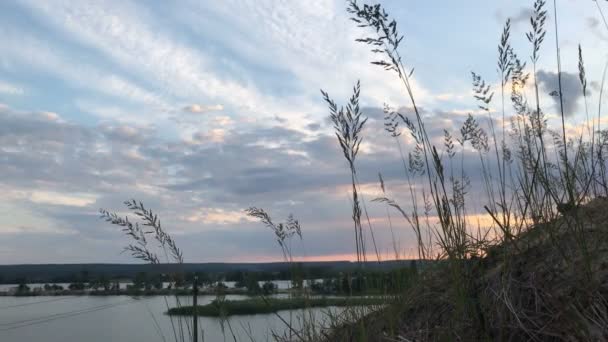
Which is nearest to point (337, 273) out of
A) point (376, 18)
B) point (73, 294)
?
point (376, 18)

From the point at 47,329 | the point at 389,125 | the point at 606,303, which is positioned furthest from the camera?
the point at 47,329

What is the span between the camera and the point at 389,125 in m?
3.58

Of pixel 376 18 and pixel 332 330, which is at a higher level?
pixel 376 18

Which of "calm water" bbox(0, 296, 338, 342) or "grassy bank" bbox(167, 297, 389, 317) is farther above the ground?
"grassy bank" bbox(167, 297, 389, 317)

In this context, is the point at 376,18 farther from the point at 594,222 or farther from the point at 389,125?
the point at 594,222

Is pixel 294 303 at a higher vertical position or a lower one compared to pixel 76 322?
higher

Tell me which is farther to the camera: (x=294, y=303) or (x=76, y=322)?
(x=76, y=322)

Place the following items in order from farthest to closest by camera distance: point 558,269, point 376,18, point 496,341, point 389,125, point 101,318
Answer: point 101,318
point 389,125
point 376,18
point 558,269
point 496,341

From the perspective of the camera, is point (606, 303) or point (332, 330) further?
point (332, 330)

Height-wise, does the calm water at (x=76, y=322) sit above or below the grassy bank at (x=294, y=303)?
below

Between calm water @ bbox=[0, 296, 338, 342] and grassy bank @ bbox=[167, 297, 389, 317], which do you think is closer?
grassy bank @ bbox=[167, 297, 389, 317]

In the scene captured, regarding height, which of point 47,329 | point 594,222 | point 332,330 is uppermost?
point 594,222

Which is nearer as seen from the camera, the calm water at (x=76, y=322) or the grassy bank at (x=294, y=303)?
the grassy bank at (x=294, y=303)

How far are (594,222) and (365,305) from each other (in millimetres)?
1747
